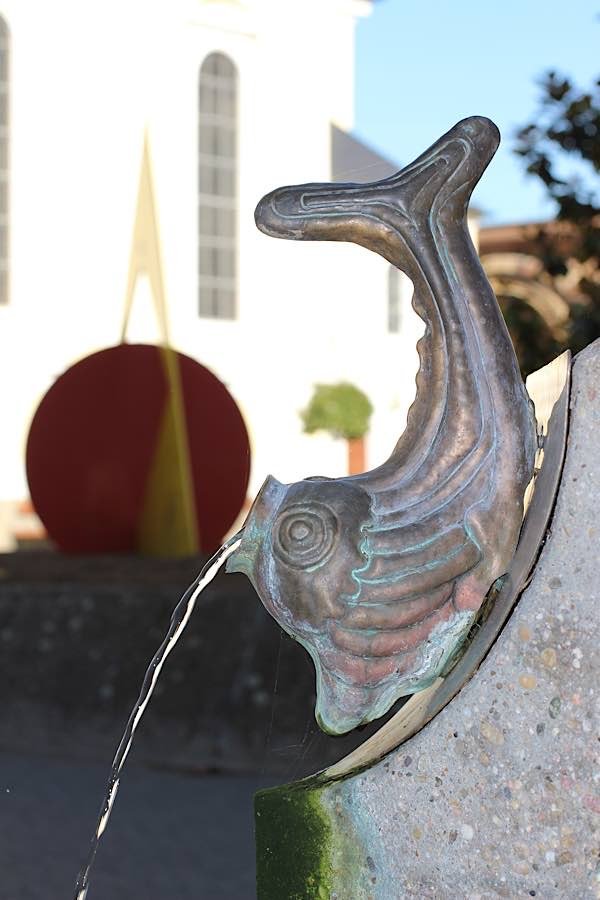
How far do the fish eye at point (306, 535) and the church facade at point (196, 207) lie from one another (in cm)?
1501

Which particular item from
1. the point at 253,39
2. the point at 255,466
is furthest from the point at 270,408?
the point at 253,39

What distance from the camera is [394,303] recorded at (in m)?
21.5

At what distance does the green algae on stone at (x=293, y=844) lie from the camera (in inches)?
72.2

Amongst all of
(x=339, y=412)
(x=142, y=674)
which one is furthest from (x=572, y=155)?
(x=339, y=412)

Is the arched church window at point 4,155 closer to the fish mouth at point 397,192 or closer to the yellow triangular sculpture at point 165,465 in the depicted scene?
the yellow triangular sculpture at point 165,465

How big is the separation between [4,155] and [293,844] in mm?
16515

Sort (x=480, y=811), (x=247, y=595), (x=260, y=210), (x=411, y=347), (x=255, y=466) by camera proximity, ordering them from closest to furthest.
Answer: (x=480, y=811)
(x=260, y=210)
(x=247, y=595)
(x=255, y=466)
(x=411, y=347)

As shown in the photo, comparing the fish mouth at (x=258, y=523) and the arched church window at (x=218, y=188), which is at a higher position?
the arched church window at (x=218, y=188)

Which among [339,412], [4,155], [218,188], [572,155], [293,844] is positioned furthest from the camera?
[218,188]

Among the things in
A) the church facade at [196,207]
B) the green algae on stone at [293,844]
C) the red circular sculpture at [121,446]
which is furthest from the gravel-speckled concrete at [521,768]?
the church facade at [196,207]

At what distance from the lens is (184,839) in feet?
15.2

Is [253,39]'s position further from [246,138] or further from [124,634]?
[124,634]

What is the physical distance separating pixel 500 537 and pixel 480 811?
1.26ft

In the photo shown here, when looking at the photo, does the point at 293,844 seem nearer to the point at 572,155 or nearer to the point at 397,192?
the point at 397,192
